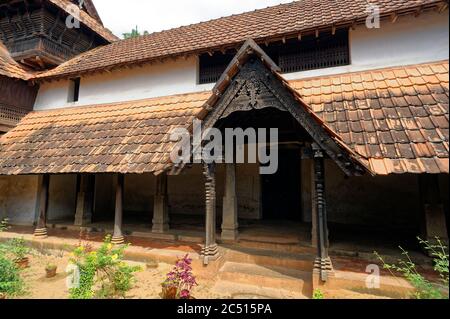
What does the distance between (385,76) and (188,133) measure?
5.22 m

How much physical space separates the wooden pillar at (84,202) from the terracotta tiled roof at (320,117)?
214 cm

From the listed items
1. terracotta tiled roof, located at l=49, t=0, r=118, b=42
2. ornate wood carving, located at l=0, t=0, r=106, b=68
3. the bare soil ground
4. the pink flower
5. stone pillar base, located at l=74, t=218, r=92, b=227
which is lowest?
the bare soil ground

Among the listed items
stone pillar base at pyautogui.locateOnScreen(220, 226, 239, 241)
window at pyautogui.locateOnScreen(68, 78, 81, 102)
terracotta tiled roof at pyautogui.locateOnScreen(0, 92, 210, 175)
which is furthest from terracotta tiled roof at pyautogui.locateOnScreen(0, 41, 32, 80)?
stone pillar base at pyautogui.locateOnScreen(220, 226, 239, 241)

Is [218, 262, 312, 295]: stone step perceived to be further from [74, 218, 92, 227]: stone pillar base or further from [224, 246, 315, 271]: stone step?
[74, 218, 92, 227]: stone pillar base

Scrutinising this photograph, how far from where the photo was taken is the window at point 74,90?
421 inches

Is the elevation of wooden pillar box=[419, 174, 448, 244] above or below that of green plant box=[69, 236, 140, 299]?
above

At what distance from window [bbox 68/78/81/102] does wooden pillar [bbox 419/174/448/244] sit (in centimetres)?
1222

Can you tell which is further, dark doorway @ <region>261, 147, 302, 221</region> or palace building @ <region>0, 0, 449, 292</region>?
dark doorway @ <region>261, 147, 302, 221</region>

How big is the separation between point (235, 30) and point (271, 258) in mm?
7849

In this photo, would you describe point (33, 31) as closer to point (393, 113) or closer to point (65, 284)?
point (65, 284)

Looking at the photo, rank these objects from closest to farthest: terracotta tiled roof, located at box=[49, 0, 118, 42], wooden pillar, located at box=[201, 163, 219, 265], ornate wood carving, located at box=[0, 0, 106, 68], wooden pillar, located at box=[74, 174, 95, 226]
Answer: wooden pillar, located at box=[201, 163, 219, 265], wooden pillar, located at box=[74, 174, 95, 226], ornate wood carving, located at box=[0, 0, 106, 68], terracotta tiled roof, located at box=[49, 0, 118, 42]

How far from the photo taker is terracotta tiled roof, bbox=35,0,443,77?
717 centimetres

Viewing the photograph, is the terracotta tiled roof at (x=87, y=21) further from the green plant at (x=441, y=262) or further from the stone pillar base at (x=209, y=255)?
the green plant at (x=441, y=262)

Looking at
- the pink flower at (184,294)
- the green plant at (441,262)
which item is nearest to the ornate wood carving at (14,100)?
the pink flower at (184,294)
